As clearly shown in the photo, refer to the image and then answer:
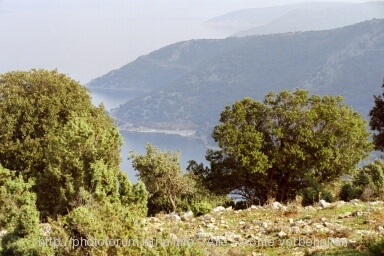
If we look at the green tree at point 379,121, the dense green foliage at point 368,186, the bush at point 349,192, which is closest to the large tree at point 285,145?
the bush at point 349,192

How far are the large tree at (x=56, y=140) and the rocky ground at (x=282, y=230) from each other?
3.06 m

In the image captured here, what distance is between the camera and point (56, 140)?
19.3 metres

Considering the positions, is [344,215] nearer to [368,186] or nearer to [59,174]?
[368,186]

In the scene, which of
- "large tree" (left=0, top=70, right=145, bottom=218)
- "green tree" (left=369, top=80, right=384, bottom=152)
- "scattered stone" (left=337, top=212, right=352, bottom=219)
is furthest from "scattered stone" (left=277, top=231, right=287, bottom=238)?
"large tree" (left=0, top=70, right=145, bottom=218)

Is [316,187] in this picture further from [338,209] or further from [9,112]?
[9,112]

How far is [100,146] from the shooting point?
1855 centimetres

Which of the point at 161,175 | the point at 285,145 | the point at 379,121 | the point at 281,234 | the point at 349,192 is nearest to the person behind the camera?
the point at 281,234

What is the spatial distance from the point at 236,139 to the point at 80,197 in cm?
1502

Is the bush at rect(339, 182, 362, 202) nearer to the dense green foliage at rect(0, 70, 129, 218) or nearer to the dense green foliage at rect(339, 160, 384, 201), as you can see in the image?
the dense green foliage at rect(339, 160, 384, 201)

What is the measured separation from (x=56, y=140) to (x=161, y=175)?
8.50 meters

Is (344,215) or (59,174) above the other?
(59,174)

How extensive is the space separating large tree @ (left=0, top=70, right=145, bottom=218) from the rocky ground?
3062 mm

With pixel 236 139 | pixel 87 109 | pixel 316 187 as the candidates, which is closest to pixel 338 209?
pixel 316 187

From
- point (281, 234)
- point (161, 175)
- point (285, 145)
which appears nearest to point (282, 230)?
point (281, 234)
